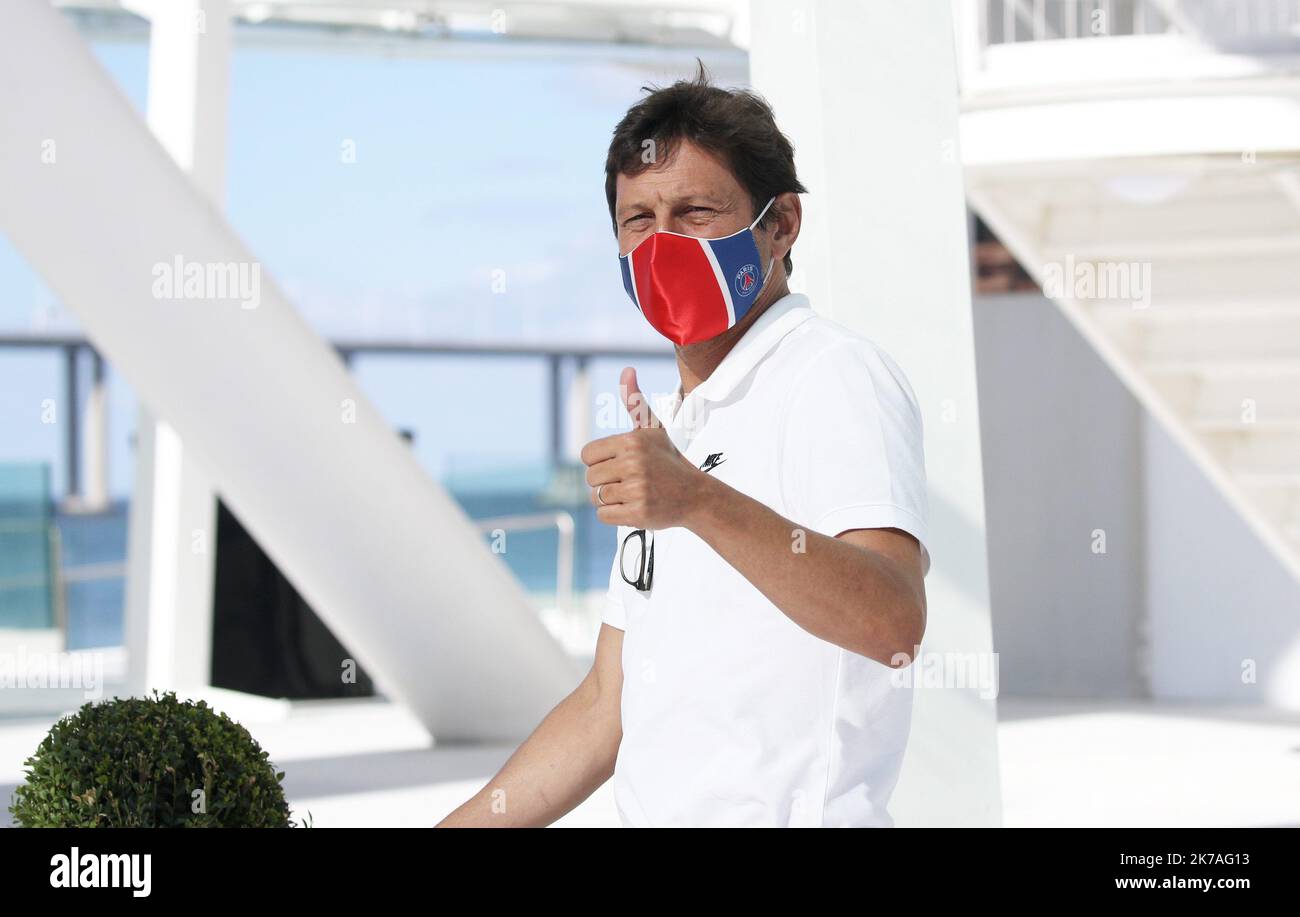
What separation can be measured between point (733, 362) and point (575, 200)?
5547cm

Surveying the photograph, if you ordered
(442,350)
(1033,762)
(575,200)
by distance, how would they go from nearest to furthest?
(1033,762)
(442,350)
(575,200)

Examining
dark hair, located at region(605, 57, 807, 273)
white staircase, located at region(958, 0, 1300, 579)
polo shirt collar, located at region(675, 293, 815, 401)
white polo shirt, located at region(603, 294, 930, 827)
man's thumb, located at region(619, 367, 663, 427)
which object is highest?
white staircase, located at region(958, 0, 1300, 579)

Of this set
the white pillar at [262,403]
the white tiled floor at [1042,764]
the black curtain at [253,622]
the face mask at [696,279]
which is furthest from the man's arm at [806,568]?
the black curtain at [253,622]

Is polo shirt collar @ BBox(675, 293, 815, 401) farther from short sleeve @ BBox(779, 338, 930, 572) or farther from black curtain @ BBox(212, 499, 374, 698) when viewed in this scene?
black curtain @ BBox(212, 499, 374, 698)

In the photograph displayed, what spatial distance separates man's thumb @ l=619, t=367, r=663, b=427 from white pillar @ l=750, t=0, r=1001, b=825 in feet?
7.77

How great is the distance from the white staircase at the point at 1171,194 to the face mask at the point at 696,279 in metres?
4.27

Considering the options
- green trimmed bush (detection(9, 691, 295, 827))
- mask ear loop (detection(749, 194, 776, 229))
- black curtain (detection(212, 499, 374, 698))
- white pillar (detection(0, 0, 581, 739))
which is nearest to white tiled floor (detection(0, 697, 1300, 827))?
black curtain (detection(212, 499, 374, 698))

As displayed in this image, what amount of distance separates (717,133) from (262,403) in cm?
455

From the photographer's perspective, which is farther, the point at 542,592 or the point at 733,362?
the point at 542,592

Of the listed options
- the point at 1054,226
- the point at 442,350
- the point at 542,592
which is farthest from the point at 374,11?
the point at 442,350

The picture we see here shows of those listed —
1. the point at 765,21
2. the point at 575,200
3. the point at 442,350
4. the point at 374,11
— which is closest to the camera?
the point at 765,21

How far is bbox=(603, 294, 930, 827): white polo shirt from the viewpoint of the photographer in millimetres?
1798
